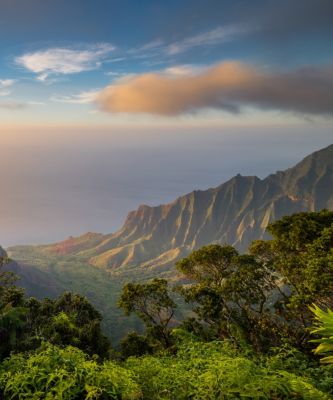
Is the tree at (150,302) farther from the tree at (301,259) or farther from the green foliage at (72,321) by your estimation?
the tree at (301,259)

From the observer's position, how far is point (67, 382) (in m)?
7.80

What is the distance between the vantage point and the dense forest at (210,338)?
7996 mm

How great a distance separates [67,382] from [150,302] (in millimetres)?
30892

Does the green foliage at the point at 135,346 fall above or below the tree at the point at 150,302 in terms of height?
below

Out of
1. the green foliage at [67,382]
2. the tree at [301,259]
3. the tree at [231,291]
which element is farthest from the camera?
the tree at [231,291]

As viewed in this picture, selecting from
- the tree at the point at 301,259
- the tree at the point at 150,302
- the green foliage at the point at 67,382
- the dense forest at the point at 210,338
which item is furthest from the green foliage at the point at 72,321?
the green foliage at the point at 67,382

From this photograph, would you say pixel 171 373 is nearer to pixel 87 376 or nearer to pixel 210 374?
pixel 210 374

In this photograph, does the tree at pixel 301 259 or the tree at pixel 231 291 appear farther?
the tree at pixel 231 291

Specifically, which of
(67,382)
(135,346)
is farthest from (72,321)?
(67,382)

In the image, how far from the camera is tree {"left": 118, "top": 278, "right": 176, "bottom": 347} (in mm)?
36469

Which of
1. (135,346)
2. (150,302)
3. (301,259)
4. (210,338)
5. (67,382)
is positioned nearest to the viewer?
(67,382)

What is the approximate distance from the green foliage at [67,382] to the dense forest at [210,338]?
0.03 m

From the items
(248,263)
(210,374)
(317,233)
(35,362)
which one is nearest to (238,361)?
(210,374)

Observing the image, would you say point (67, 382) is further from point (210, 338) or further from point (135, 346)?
point (135, 346)
